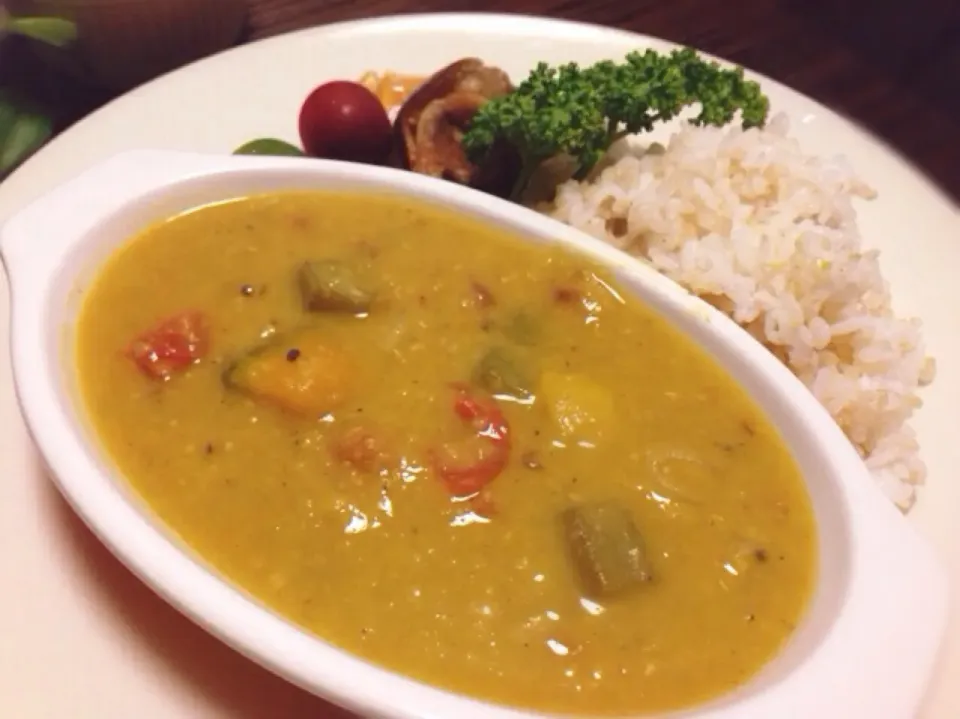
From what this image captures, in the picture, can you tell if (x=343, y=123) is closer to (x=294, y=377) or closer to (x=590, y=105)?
(x=590, y=105)

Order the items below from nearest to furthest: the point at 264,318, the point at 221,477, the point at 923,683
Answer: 1. the point at 923,683
2. the point at 221,477
3. the point at 264,318

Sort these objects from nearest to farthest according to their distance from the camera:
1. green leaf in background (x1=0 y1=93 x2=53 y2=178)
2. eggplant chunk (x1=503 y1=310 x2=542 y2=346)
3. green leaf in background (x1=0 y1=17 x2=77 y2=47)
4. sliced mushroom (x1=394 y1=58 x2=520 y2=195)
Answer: eggplant chunk (x1=503 y1=310 x2=542 y2=346)
sliced mushroom (x1=394 y1=58 x2=520 y2=195)
green leaf in background (x1=0 y1=93 x2=53 y2=178)
green leaf in background (x1=0 y1=17 x2=77 y2=47)

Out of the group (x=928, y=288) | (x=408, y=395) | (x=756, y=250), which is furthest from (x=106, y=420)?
(x=928, y=288)

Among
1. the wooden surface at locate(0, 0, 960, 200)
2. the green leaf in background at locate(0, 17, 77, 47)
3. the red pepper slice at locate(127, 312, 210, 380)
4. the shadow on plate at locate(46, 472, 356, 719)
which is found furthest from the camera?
the wooden surface at locate(0, 0, 960, 200)

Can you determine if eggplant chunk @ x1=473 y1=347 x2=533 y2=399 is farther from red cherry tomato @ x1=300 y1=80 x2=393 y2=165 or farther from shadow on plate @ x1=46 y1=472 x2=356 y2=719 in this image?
red cherry tomato @ x1=300 y1=80 x2=393 y2=165

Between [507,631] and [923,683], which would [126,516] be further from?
[923,683]

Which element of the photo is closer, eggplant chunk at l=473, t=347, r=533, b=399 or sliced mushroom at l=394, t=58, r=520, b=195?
eggplant chunk at l=473, t=347, r=533, b=399

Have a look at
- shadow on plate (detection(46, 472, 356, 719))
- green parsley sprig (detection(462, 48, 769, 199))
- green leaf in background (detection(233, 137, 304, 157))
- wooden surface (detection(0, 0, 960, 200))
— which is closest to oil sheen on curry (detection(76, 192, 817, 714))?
shadow on plate (detection(46, 472, 356, 719))
